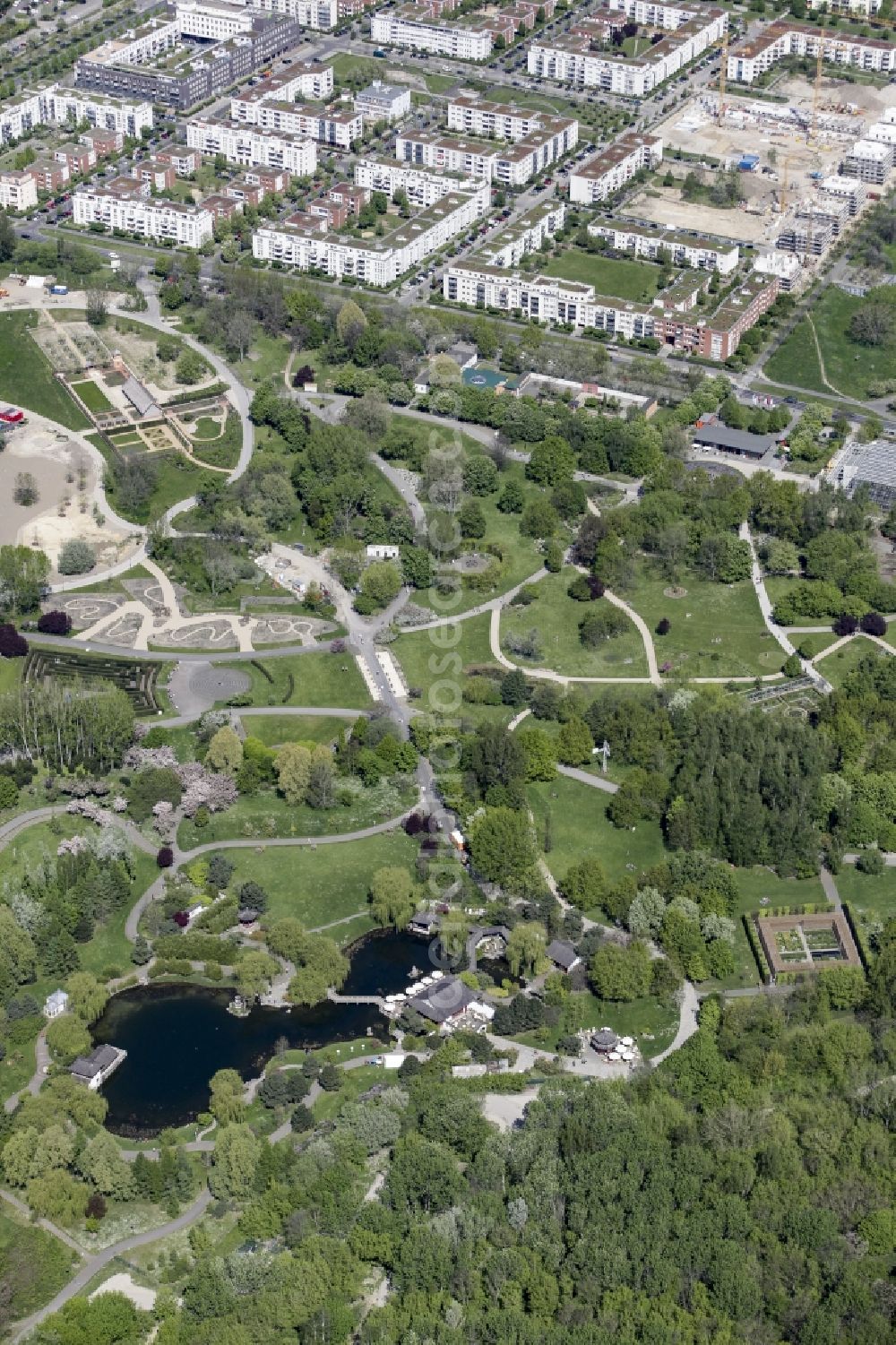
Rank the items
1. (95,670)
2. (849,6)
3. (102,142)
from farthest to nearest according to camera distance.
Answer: (849,6) < (102,142) < (95,670)

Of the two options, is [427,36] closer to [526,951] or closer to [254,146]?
[254,146]

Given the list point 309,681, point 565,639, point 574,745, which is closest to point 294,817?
point 309,681

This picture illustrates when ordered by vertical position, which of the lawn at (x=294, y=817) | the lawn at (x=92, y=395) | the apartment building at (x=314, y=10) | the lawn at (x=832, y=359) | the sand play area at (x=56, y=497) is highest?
the apartment building at (x=314, y=10)

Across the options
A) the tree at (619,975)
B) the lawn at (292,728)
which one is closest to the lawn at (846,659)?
the lawn at (292,728)

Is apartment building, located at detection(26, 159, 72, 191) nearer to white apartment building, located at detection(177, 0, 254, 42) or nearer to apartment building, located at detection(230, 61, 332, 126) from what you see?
apartment building, located at detection(230, 61, 332, 126)

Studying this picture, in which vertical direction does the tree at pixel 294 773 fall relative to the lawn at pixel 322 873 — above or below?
above

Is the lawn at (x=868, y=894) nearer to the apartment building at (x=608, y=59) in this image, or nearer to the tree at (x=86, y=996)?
the tree at (x=86, y=996)
